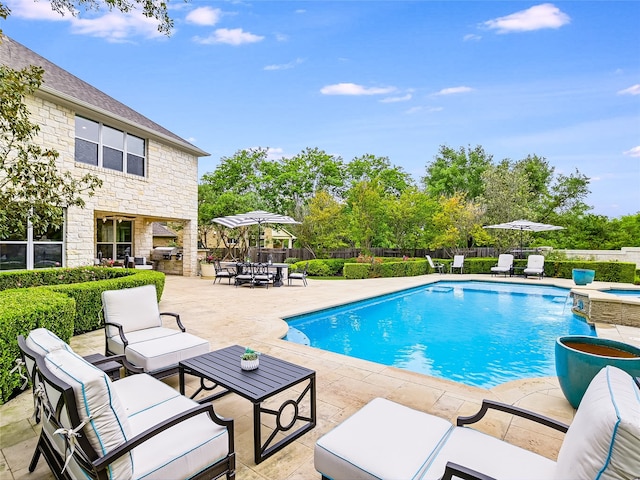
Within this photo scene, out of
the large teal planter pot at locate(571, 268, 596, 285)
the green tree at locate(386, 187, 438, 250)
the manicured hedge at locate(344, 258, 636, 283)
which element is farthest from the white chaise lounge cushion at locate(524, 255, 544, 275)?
the green tree at locate(386, 187, 438, 250)

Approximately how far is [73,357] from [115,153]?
461 inches

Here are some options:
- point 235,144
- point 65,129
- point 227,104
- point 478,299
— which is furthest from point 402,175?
point 65,129

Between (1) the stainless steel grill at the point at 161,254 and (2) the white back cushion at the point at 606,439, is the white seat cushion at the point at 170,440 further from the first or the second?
(1) the stainless steel grill at the point at 161,254

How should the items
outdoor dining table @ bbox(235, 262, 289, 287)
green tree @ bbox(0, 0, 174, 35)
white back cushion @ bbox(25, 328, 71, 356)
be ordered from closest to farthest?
white back cushion @ bbox(25, 328, 71, 356) < green tree @ bbox(0, 0, 174, 35) < outdoor dining table @ bbox(235, 262, 289, 287)

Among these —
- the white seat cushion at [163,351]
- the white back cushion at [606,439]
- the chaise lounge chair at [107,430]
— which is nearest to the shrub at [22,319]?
the white seat cushion at [163,351]

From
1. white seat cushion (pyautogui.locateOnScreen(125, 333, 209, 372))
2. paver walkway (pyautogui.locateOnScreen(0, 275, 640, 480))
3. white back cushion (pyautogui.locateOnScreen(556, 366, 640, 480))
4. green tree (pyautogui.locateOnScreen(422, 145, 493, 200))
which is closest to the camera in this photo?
white back cushion (pyautogui.locateOnScreen(556, 366, 640, 480))

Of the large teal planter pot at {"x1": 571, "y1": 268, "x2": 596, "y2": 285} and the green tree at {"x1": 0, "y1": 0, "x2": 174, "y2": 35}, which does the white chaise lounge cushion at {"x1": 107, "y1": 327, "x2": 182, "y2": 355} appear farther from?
the large teal planter pot at {"x1": 571, "y1": 268, "x2": 596, "y2": 285}

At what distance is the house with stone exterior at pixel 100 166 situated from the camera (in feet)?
31.1

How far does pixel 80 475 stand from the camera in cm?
Result: 187

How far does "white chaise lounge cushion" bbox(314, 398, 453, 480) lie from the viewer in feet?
5.98

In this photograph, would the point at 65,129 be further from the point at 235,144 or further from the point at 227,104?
the point at 235,144

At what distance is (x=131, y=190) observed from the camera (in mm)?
11938

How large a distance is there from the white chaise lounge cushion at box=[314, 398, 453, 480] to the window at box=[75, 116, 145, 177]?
38.9 feet

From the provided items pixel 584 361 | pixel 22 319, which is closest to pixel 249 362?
pixel 22 319
